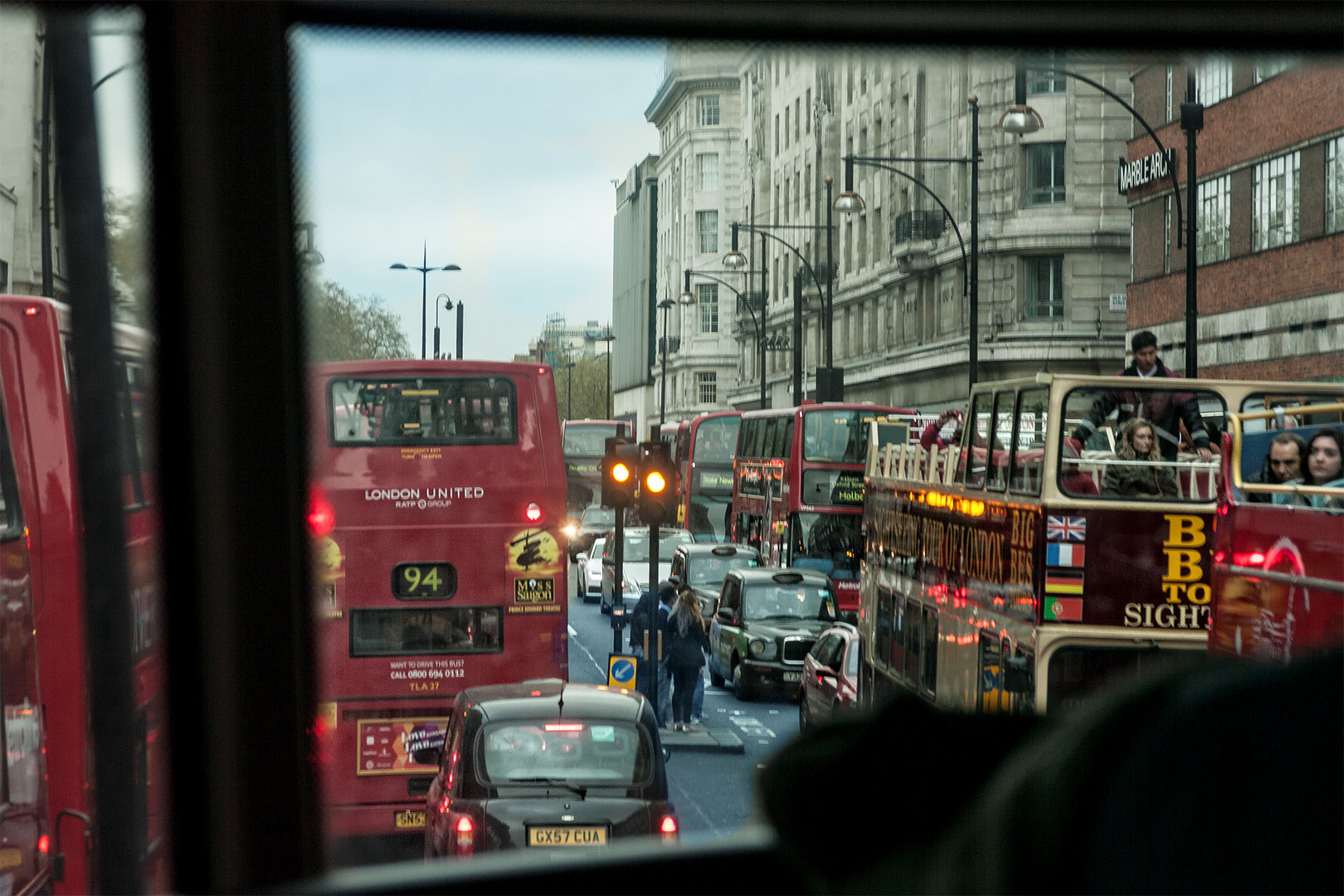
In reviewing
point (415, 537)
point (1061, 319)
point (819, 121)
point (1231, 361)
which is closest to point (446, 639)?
point (415, 537)

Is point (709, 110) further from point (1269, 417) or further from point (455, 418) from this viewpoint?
point (455, 418)

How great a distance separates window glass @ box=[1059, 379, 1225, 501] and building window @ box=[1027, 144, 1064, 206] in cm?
1687

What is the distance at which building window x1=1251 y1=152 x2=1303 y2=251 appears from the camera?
70.2 feet

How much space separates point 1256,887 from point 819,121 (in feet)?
5.90

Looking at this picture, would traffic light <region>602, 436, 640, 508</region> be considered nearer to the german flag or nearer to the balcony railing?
the balcony railing

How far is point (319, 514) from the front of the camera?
2.79m

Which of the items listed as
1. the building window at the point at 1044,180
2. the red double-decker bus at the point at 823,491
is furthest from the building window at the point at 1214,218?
the red double-decker bus at the point at 823,491

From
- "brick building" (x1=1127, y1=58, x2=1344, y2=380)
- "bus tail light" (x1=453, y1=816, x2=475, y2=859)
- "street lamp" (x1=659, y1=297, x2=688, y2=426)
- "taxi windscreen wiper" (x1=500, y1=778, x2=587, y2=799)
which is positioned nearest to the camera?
"bus tail light" (x1=453, y1=816, x2=475, y2=859)

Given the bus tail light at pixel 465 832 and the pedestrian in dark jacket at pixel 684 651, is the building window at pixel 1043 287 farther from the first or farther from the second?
the bus tail light at pixel 465 832

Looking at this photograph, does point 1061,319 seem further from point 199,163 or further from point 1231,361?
point 199,163

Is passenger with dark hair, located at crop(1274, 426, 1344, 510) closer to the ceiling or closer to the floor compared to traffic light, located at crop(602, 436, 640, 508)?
closer to the ceiling

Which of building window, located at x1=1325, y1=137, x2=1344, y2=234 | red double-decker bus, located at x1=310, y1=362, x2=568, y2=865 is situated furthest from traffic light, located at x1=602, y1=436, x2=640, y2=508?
building window, located at x1=1325, y1=137, x2=1344, y2=234

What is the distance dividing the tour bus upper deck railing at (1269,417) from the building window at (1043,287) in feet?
75.8

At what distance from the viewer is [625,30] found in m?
2.01
